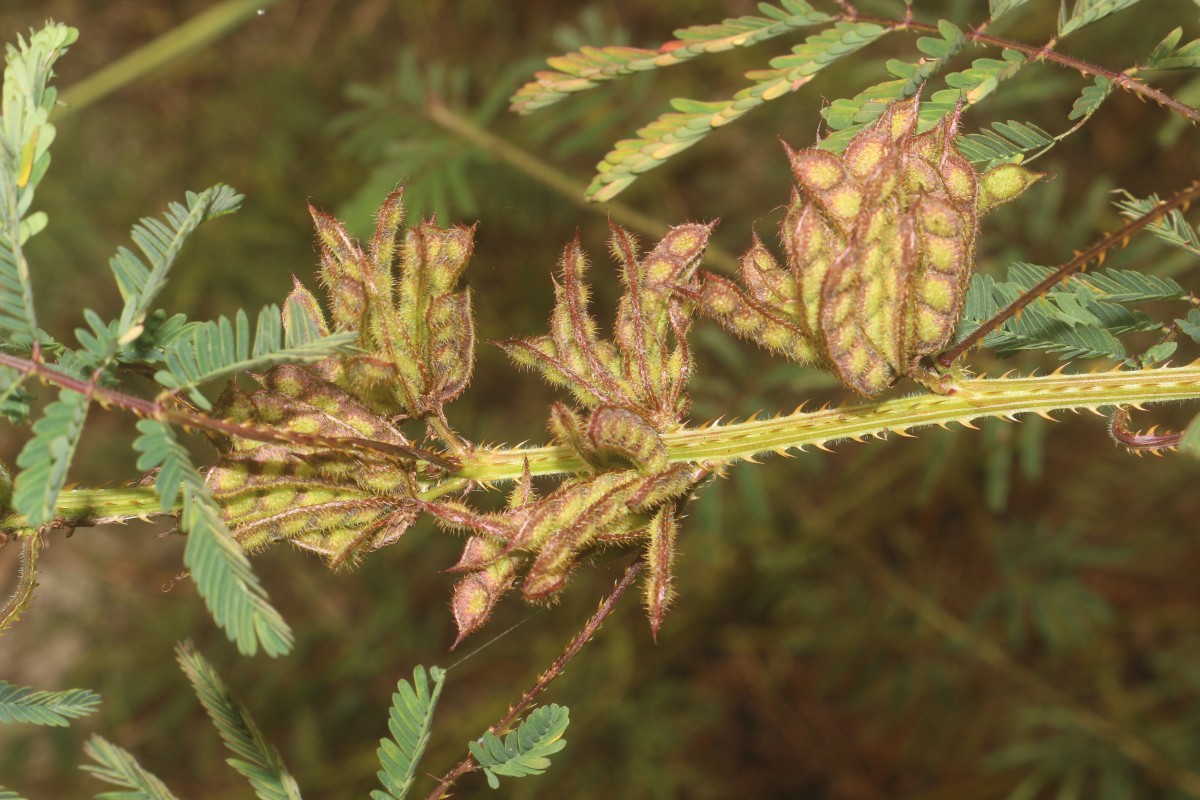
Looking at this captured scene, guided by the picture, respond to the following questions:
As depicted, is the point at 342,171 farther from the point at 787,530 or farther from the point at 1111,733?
the point at 1111,733

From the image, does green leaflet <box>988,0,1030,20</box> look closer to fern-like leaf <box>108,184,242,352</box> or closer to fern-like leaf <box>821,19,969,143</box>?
fern-like leaf <box>821,19,969,143</box>

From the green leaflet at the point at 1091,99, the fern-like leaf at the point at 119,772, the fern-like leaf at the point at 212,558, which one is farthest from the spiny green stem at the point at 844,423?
the green leaflet at the point at 1091,99

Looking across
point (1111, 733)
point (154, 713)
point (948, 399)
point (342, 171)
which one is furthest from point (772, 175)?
point (154, 713)

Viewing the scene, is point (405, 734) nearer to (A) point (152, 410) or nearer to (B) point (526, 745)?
(B) point (526, 745)

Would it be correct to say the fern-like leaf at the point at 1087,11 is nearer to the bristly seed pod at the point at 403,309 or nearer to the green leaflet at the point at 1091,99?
the green leaflet at the point at 1091,99

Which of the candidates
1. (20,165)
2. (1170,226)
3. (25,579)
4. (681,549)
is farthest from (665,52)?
(681,549)

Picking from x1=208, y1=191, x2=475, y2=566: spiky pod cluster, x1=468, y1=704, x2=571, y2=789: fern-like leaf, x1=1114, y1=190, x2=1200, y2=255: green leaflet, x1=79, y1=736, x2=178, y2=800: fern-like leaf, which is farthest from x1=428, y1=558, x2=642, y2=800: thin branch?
x1=1114, y1=190, x2=1200, y2=255: green leaflet
